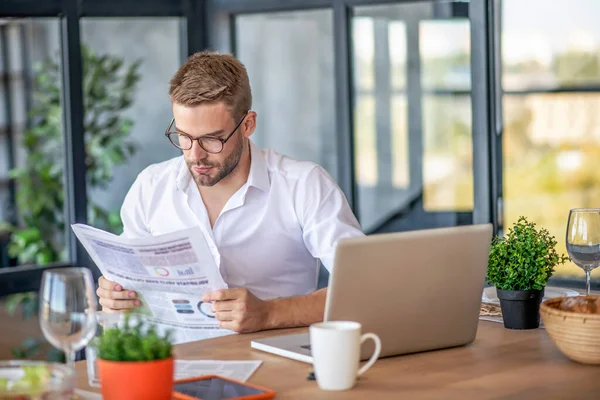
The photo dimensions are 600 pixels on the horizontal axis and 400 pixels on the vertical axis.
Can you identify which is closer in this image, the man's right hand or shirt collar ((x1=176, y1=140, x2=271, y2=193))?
the man's right hand

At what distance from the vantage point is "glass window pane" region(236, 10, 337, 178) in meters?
4.31

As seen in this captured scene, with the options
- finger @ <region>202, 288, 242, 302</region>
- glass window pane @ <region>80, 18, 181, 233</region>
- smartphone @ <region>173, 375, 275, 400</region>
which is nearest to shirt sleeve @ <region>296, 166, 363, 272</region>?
finger @ <region>202, 288, 242, 302</region>

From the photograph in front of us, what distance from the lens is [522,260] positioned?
1.95 metres

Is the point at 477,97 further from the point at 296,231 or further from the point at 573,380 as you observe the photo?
the point at 573,380

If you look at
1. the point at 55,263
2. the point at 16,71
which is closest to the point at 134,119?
the point at 16,71

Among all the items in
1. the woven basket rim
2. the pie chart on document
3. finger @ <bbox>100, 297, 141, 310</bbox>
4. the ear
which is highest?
the ear

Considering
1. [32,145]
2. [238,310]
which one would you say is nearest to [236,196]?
[238,310]

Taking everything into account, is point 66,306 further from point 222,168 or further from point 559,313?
point 222,168

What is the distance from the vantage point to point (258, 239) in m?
2.58

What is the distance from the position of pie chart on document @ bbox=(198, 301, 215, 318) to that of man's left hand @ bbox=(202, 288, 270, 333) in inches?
3.2

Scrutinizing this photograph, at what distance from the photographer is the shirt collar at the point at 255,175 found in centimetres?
254

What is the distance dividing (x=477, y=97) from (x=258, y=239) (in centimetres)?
158

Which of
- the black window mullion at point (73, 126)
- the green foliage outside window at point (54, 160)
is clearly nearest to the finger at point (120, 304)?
the black window mullion at point (73, 126)

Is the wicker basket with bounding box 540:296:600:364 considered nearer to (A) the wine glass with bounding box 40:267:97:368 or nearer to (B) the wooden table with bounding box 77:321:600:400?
(B) the wooden table with bounding box 77:321:600:400
